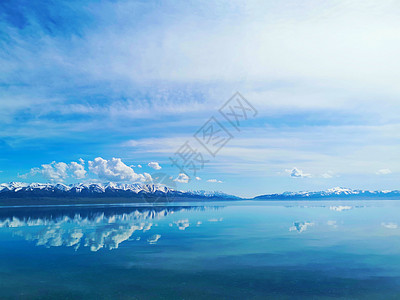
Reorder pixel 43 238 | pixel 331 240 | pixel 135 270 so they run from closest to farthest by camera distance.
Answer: pixel 135 270 < pixel 331 240 < pixel 43 238

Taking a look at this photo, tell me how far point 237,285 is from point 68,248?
1010 inches

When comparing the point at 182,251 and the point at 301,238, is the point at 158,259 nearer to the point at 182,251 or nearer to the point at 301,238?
the point at 182,251

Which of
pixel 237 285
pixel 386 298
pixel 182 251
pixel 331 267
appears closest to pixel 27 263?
pixel 182 251

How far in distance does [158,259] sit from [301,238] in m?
23.6

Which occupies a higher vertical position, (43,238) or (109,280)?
(43,238)

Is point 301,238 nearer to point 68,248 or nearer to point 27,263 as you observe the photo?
point 68,248

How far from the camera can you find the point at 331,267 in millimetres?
29062

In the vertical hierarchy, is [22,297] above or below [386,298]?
above

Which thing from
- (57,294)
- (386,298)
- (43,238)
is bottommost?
(386,298)

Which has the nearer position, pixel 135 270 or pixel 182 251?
pixel 135 270

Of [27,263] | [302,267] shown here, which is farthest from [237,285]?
[27,263]

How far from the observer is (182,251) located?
37188 millimetres

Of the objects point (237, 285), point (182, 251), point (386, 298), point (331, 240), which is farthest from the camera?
point (331, 240)

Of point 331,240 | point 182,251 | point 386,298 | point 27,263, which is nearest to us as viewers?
point 386,298
